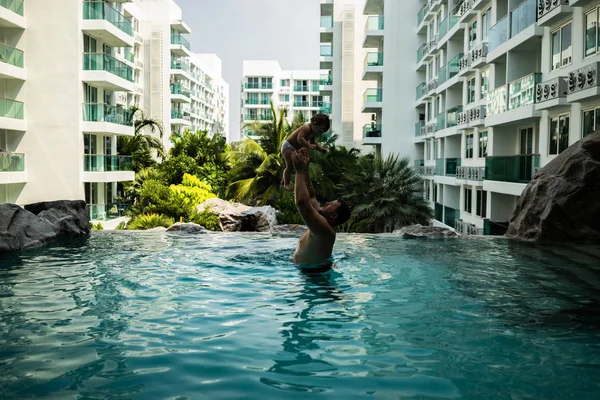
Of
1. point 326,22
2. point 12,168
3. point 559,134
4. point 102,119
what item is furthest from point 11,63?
point 326,22

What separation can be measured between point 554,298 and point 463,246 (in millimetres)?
6250

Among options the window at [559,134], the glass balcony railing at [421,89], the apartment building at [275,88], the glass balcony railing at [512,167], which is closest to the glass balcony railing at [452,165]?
the glass balcony railing at [421,89]

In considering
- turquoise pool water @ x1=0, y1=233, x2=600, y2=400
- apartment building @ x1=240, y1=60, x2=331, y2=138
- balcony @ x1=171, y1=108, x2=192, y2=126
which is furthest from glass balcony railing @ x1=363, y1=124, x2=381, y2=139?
apartment building @ x1=240, y1=60, x2=331, y2=138

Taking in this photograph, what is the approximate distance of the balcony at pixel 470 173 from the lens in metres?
32.2

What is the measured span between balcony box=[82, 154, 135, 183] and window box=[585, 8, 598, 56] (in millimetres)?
24735

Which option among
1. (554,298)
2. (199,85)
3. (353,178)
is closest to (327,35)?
(199,85)

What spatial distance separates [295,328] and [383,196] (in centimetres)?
2033

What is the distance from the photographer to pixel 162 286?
986 centimetres

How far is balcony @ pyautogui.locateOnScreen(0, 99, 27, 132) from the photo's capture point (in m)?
28.6

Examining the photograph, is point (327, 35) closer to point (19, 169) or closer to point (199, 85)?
point (199, 85)

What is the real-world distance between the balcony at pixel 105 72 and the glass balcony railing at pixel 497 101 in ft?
66.0

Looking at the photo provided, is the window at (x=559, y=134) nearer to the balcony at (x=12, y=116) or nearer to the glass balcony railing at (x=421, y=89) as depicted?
the glass balcony railing at (x=421, y=89)

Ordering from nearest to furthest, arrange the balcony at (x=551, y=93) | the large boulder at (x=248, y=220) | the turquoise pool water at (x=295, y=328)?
the turquoise pool water at (x=295, y=328) < the balcony at (x=551, y=93) < the large boulder at (x=248, y=220)

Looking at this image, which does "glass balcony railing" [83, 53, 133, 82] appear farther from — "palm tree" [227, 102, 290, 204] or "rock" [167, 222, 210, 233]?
"rock" [167, 222, 210, 233]
